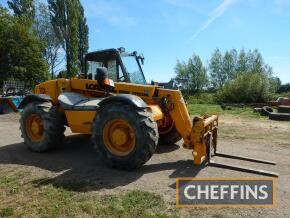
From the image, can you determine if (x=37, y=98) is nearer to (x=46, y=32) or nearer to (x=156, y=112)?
(x=156, y=112)

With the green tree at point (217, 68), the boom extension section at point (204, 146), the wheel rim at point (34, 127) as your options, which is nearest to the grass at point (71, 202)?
the boom extension section at point (204, 146)

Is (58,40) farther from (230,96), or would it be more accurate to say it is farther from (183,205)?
(183,205)

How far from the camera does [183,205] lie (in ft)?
13.6

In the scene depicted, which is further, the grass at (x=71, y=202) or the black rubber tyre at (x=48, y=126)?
the black rubber tyre at (x=48, y=126)

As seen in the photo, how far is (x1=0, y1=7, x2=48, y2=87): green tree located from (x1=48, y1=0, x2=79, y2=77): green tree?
4.97 m

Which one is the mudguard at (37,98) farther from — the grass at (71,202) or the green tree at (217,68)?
the green tree at (217,68)

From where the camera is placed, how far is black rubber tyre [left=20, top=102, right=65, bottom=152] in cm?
684

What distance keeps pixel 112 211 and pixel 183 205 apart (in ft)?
3.07

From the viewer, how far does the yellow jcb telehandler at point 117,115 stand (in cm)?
542

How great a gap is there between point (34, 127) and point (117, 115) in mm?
2711

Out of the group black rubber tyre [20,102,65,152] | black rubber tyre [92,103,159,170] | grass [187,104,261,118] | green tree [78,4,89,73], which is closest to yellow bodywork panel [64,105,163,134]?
black rubber tyre [20,102,65,152]

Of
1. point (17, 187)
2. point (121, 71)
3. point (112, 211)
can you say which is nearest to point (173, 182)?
point (112, 211)

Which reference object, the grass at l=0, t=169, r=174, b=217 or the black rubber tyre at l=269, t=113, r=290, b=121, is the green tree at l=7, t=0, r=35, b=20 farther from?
the grass at l=0, t=169, r=174, b=217

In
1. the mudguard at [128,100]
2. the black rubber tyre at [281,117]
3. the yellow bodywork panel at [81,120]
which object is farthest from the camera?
the black rubber tyre at [281,117]
